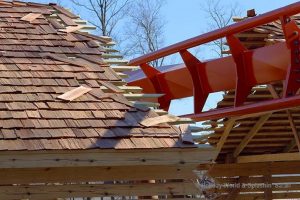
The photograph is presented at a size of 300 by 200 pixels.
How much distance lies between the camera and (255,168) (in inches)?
565

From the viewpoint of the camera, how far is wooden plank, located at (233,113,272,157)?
1279 centimetres

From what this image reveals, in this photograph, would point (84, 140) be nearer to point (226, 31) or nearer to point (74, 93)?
point (74, 93)

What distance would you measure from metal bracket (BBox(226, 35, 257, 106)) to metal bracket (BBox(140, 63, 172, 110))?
4.17 feet

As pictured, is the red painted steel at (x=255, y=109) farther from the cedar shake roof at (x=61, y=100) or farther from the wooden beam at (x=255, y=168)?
the wooden beam at (x=255, y=168)

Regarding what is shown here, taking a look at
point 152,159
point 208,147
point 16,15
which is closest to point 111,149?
point 152,159

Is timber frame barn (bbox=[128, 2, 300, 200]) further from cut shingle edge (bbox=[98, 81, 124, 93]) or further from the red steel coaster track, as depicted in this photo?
cut shingle edge (bbox=[98, 81, 124, 93])

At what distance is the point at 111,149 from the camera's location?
7.00 m

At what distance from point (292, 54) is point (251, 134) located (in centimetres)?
618

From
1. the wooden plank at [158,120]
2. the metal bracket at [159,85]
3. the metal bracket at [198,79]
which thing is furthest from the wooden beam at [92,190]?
the metal bracket at [159,85]

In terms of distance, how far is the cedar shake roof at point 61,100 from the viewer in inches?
280

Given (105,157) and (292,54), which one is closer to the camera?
(105,157)

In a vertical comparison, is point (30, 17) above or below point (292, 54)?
above

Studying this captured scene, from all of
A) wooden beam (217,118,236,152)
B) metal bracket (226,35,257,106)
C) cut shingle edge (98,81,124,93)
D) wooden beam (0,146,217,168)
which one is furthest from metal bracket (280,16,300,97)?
wooden beam (217,118,236,152)

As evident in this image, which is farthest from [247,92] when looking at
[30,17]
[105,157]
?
[30,17]
